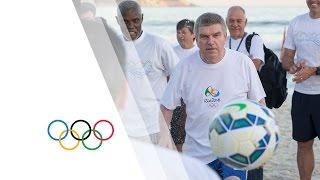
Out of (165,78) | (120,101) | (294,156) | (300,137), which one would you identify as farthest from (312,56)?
(120,101)

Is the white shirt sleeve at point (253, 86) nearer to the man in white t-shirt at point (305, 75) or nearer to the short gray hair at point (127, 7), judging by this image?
the man in white t-shirt at point (305, 75)

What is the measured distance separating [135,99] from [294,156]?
342cm

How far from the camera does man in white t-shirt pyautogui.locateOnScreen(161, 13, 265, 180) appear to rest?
530 cm

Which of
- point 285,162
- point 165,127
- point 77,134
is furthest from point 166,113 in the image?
point 285,162

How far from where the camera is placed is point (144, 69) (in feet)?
21.7

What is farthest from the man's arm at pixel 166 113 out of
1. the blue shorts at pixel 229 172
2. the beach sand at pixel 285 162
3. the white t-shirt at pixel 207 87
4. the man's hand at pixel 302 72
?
the beach sand at pixel 285 162

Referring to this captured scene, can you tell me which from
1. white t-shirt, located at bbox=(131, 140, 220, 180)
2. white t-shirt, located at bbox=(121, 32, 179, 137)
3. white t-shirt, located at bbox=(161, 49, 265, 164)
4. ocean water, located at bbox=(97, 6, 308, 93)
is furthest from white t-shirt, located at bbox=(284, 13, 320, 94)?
ocean water, located at bbox=(97, 6, 308, 93)

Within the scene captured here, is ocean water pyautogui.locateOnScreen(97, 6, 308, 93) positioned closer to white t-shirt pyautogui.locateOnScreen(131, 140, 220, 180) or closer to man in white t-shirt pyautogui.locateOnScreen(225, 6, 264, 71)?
man in white t-shirt pyautogui.locateOnScreen(225, 6, 264, 71)

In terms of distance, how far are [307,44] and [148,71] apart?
1.50 m

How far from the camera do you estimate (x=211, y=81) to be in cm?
538

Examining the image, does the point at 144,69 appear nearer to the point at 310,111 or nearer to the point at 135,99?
the point at 135,99

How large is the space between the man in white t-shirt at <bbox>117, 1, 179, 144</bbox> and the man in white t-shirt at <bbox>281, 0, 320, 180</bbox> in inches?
45.0

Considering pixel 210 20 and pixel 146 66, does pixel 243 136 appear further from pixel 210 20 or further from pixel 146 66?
pixel 146 66

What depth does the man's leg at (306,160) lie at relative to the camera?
6.92 meters
